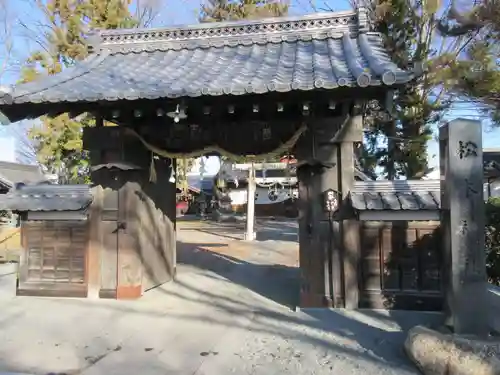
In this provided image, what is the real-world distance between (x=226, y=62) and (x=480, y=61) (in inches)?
265

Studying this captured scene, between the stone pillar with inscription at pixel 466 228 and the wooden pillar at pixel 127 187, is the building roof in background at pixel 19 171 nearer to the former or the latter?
the wooden pillar at pixel 127 187

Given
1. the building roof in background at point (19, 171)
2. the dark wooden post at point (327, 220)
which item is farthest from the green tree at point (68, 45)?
the building roof in background at point (19, 171)

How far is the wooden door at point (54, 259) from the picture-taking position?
26.6 ft

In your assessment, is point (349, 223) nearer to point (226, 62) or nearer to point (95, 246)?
point (226, 62)

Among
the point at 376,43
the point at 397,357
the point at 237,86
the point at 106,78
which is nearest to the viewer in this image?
the point at 397,357

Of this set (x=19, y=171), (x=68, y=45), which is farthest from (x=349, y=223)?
(x=19, y=171)

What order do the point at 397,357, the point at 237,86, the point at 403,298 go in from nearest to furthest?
the point at 397,357 < the point at 237,86 < the point at 403,298

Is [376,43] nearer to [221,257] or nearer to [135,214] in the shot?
[135,214]

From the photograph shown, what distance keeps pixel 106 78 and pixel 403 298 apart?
20.5 feet

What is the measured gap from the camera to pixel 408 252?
283 inches

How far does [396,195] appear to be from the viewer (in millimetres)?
7098

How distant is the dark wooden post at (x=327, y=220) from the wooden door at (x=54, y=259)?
407 centimetres

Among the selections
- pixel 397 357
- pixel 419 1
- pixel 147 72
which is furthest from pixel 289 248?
pixel 397 357

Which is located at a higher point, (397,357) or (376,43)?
(376,43)
